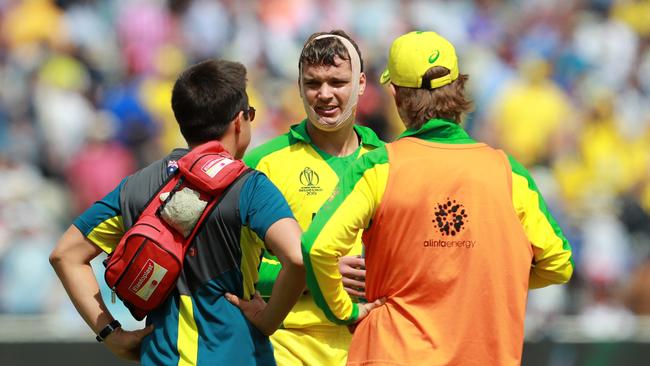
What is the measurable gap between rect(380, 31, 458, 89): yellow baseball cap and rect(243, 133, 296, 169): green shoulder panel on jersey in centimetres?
129

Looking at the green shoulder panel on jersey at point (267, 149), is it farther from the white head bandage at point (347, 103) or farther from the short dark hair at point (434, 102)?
the short dark hair at point (434, 102)

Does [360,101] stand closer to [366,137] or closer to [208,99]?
[366,137]

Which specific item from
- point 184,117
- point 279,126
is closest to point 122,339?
point 184,117

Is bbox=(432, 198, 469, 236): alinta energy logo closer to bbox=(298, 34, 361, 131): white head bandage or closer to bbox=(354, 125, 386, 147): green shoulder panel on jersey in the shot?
bbox=(298, 34, 361, 131): white head bandage

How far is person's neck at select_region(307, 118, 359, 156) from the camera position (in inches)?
251

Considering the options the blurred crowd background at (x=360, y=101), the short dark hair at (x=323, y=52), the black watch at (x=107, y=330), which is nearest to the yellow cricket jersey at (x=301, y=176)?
the short dark hair at (x=323, y=52)

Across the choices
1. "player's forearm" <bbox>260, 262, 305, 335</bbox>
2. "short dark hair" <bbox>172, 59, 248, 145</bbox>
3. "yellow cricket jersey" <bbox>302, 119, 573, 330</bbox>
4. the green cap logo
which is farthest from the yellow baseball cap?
"player's forearm" <bbox>260, 262, 305, 335</bbox>

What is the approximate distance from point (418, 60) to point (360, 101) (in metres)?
8.52

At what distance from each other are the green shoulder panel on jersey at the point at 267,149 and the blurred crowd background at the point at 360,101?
447 cm

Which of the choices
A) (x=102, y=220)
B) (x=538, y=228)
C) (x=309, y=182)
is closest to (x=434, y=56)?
(x=538, y=228)

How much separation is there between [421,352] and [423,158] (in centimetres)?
74

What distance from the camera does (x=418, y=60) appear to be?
16.5ft

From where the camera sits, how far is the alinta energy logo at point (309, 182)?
20.3 ft

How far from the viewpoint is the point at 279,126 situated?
13820 millimetres
